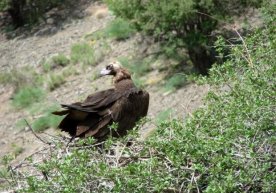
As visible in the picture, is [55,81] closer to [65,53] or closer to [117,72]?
[65,53]

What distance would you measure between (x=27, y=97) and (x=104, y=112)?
8185 mm

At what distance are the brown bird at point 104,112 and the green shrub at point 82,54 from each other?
782 cm

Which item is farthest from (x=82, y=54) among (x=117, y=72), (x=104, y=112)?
(x=104, y=112)

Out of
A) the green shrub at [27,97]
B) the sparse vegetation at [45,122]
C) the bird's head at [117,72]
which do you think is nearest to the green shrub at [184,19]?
the sparse vegetation at [45,122]

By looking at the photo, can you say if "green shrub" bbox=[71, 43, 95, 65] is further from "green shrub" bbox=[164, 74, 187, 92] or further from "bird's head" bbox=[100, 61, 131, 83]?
"bird's head" bbox=[100, 61, 131, 83]

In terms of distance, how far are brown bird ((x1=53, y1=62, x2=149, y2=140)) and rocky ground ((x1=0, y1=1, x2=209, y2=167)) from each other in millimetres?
4075

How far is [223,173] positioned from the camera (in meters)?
3.97

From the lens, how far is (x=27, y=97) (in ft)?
47.1

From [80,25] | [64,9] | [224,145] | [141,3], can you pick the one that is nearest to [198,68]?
[141,3]

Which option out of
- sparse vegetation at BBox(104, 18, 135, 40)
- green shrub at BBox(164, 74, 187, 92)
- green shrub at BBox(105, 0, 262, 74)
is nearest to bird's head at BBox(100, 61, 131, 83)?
green shrub at BBox(105, 0, 262, 74)

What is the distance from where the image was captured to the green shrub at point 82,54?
14812mm

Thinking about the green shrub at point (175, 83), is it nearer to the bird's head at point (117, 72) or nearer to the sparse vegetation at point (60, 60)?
the sparse vegetation at point (60, 60)

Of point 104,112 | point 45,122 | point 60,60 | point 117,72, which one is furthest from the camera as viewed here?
point 60,60

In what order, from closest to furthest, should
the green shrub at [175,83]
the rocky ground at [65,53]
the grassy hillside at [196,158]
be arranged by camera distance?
the grassy hillside at [196,158]
the rocky ground at [65,53]
the green shrub at [175,83]
